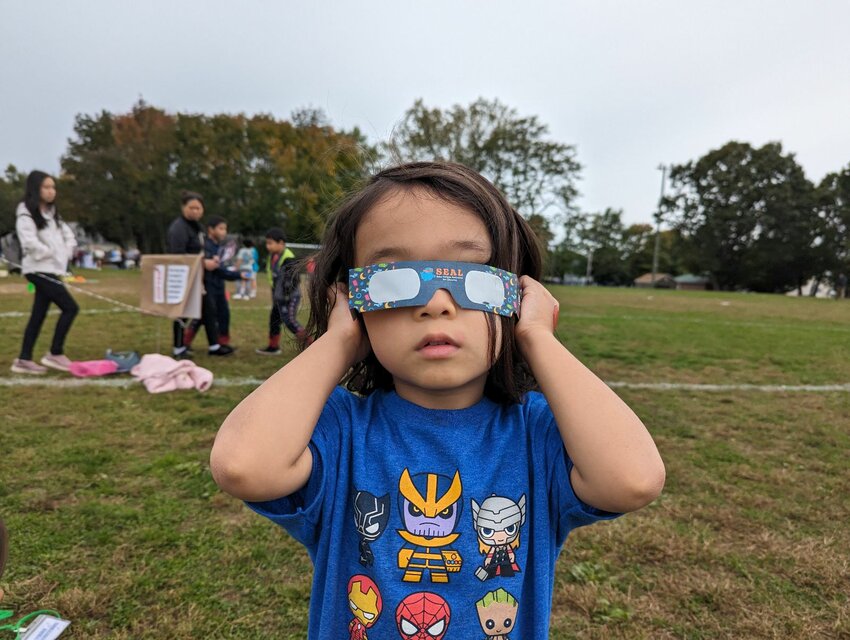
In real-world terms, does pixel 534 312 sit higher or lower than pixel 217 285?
higher

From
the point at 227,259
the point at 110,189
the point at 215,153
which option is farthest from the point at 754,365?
the point at 110,189

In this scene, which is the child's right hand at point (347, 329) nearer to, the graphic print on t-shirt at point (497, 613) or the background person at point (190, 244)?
the graphic print on t-shirt at point (497, 613)

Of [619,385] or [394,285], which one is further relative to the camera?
[619,385]

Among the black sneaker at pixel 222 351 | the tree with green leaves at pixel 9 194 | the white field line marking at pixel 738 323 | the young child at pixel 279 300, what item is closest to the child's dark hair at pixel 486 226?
the young child at pixel 279 300

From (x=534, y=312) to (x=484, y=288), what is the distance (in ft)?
0.50

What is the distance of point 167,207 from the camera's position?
38.1m

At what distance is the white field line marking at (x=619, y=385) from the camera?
528 cm

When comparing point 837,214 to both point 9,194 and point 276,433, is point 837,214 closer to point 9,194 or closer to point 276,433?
point 276,433

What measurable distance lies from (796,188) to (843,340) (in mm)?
44343

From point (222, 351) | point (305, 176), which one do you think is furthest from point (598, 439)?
point (305, 176)

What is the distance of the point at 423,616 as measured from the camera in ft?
3.73

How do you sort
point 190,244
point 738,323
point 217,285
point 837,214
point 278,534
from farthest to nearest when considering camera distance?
1. point 837,214
2. point 738,323
3. point 217,285
4. point 190,244
5. point 278,534

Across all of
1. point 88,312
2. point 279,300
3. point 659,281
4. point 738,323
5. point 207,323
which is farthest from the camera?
point 659,281

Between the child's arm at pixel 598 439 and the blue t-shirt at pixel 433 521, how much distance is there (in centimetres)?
10
